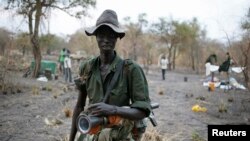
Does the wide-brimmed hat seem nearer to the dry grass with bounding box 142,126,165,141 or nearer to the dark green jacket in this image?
the dark green jacket

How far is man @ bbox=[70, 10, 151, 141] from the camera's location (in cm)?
196

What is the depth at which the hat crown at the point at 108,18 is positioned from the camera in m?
2.07

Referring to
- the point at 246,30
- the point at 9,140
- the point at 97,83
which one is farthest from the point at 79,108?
the point at 246,30

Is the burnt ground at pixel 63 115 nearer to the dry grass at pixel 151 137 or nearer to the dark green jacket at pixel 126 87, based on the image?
the dry grass at pixel 151 137

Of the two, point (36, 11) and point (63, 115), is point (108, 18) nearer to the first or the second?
point (63, 115)

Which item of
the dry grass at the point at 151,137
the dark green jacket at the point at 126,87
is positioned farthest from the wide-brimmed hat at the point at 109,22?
the dry grass at the point at 151,137

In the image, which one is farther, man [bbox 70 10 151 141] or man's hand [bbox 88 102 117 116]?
man [bbox 70 10 151 141]

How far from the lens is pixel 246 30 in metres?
8.28

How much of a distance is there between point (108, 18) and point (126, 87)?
0.45 metres

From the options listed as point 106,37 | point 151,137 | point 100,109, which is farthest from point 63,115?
point 100,109

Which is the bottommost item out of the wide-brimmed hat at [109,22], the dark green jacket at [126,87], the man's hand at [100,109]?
the man's hand at [100,109]

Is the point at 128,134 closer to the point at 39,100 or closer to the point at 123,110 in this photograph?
the point at 123,110

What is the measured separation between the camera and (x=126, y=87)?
2016mm

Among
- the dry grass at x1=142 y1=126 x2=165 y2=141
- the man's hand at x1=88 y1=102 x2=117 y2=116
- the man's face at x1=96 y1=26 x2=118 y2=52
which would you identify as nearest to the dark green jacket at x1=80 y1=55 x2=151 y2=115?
the man's face at x1=96 y1=26 x2=118 y2=52
